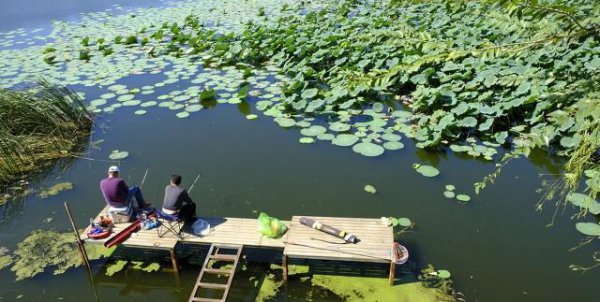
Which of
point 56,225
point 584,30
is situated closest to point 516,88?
point 584,30

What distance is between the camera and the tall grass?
7.72m

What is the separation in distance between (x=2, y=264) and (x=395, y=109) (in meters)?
8.24

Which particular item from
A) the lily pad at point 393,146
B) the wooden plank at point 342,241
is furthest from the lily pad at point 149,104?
Result: the wooden plank at point 342,241

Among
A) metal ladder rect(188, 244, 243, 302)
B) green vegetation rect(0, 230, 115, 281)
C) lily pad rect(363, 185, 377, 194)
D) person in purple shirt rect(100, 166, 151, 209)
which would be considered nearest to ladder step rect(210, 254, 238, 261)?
metal ladder rect(188, 244, 243, 302)

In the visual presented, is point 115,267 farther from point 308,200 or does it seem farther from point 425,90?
point 425,90

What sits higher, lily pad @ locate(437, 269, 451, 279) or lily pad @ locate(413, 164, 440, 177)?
lily pad @ locate(413, 164, 440, 177)

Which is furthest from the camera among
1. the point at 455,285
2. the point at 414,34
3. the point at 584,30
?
the point at 455,285

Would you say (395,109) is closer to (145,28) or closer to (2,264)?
(2,264)

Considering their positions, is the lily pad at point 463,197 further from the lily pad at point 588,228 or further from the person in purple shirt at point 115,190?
the person in purple shirt at point 115,190

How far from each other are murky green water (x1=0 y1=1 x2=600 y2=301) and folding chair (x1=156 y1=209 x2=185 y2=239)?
0.50 metres

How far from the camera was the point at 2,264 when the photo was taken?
5.79 metres

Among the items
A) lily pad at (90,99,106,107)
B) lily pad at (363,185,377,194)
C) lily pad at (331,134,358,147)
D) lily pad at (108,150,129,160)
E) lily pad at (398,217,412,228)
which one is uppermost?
lily pad at (331,134,358,147)

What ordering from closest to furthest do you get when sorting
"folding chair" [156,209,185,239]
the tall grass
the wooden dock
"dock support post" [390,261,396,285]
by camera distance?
"dock support post" [390,261,396,285] → the wooden dock → "folding chair" [156,209,185,239] → the tall grass

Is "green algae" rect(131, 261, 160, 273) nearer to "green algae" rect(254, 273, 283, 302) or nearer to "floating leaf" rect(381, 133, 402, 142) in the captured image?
"green algae" rect(254, 273, 283, 302)
